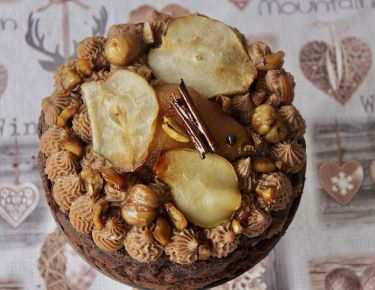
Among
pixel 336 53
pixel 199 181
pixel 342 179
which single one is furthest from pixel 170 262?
pixel 336 53

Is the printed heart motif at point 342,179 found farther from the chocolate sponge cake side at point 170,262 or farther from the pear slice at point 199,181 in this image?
the pear slice at point 199,181

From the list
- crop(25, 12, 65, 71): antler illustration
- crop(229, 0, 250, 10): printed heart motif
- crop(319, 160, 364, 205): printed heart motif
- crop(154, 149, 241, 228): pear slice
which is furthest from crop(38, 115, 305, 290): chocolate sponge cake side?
crop(229, 0, 250, 10): printed heart motif

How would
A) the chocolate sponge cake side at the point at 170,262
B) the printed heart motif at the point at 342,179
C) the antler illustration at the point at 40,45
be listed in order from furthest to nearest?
the antler illustration at the point at 40,45, the printed heart motif at the point at 342,179, the chocolate sponge cake side at the point at 170,262

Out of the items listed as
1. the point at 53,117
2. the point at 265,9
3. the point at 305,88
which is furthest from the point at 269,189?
the point at 265,9

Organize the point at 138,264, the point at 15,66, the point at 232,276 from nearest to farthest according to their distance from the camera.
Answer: the point at 138,264, the point at 232,276, the point at 15,66

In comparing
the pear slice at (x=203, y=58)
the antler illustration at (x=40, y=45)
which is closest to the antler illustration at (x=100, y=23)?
the antler illustration at (x=40, y=45)

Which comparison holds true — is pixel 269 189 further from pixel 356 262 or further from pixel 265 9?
pixel 265 9
